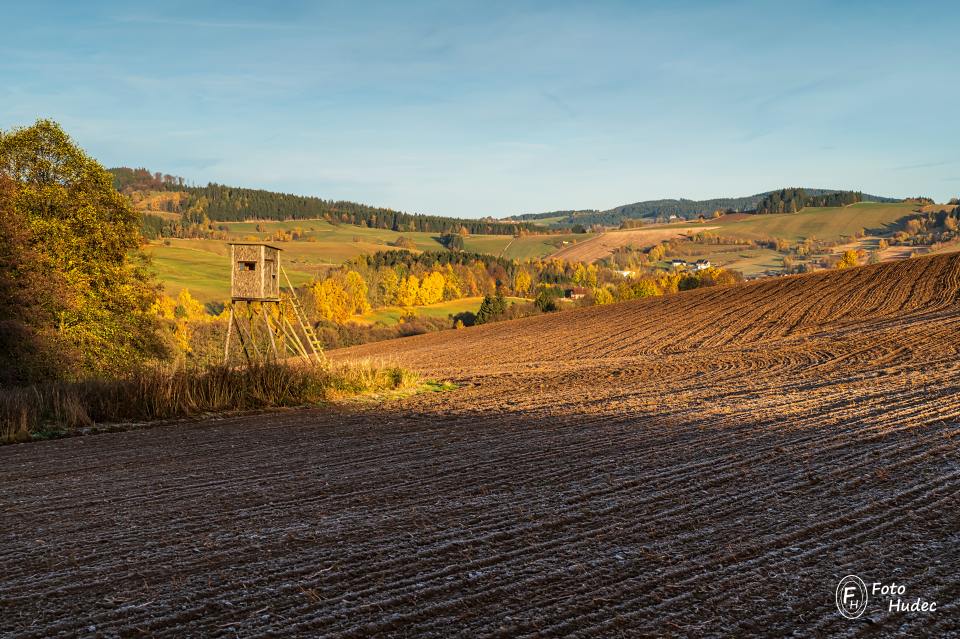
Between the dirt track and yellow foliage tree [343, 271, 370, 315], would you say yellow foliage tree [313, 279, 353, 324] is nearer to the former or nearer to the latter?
yellow foliage tree [343, 271, 370, 315]

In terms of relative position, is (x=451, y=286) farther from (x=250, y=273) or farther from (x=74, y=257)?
(x=250, y=273)

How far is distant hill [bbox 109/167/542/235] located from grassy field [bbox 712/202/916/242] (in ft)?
240

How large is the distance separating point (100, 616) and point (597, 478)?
486cm

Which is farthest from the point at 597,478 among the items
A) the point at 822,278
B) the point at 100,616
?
the point at 822,278

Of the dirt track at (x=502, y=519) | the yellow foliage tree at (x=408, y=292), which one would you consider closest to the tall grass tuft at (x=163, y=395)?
the dirt track at (x=502, y=519)

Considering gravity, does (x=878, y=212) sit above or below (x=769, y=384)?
above

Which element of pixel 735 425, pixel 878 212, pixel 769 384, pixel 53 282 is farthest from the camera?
pixel 878 212

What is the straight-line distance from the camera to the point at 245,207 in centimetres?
17762

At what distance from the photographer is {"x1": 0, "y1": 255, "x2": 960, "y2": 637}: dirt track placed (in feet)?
14.3

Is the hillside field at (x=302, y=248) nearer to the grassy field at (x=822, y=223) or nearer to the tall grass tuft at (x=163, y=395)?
the grassy field at (x=822, y=223)

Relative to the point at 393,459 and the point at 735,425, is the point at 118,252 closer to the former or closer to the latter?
the point at 393,459

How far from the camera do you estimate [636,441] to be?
9.81 m

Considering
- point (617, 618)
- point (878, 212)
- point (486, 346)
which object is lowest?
point (486, 346)

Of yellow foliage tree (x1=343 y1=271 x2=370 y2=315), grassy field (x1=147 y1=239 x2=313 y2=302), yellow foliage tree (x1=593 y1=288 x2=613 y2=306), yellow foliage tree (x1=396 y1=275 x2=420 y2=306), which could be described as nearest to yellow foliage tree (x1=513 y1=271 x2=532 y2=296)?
yellow foliage tree (x1=396 y1=275 x2=420 y2=306)
